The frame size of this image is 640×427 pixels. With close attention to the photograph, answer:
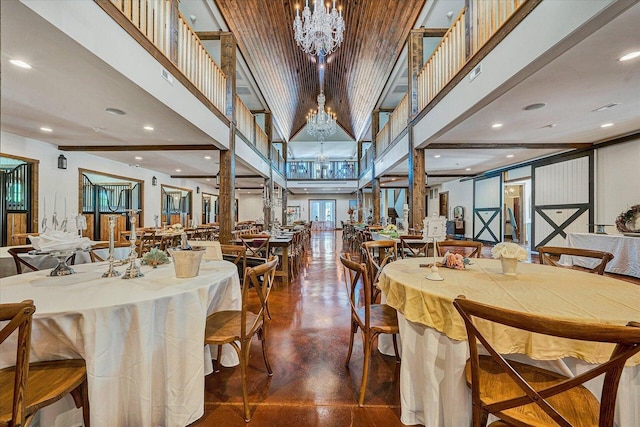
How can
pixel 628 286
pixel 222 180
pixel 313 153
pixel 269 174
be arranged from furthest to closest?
1. pixel 313 153
2. pixel 269 174
3. pixel 222 180
4. pixel 628 286

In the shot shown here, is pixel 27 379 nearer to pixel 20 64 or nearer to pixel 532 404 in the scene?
pixel 532 404

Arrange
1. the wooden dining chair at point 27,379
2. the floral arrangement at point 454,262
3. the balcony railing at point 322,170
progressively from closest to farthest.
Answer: the wooden dining chair at point 27,379 → the floral arrangement at point 454,262 → the balcony railing at point 322,170

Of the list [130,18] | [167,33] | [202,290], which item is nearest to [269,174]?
[167,33]

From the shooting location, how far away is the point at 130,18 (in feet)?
8.39

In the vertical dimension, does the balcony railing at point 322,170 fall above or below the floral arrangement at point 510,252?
above

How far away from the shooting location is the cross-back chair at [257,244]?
411cm

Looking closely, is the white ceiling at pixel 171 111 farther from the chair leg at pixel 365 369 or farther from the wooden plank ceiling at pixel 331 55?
the chair leg at pixel 365 369

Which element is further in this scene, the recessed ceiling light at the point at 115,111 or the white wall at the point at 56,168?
the white wall at the point at 56,168

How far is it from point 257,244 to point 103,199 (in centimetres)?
495

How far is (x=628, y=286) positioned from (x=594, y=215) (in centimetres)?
666

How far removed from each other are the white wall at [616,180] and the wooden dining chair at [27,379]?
8673 millimetres

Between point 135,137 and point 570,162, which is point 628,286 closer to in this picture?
point 135,137

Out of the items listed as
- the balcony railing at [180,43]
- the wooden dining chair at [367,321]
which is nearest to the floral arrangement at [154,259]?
the wooden dining chair at [367,321]

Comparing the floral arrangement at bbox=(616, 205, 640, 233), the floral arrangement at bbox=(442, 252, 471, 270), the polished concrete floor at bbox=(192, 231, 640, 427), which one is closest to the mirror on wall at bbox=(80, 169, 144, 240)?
the polished concrete floor at bbox=(192, 231, 640, 427)
